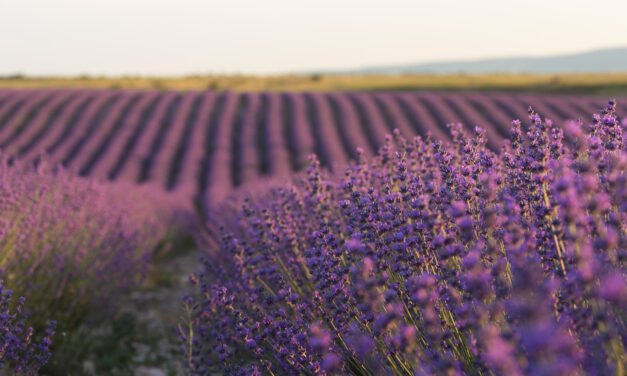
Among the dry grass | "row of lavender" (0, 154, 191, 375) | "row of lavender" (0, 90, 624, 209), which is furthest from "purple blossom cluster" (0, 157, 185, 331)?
the dry grass

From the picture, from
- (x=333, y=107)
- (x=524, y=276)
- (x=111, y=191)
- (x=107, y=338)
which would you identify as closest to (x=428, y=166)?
(x=524, y=276)

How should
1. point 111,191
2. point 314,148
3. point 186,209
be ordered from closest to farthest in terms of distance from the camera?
point 111,191 → point 186,209 → point 314,148

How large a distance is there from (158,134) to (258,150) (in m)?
3.71

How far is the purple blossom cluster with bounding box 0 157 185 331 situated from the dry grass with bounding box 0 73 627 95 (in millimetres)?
20376

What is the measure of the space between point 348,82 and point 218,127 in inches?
541

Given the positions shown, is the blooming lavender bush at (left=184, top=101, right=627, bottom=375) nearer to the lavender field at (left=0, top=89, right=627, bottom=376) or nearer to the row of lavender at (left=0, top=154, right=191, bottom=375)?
the lavender field at (left=0, top=89, right=627, bottom=376)

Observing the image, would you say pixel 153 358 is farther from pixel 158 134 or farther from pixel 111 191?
pixel 158 134

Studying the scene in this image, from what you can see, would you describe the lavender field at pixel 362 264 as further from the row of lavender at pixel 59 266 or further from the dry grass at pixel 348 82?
the dry grass at pixel 348 82

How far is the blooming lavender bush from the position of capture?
1.20m

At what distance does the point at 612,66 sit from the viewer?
162125 mm

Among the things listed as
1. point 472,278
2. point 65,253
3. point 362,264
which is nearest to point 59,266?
point 65,253

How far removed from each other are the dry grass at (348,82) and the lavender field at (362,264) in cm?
1480

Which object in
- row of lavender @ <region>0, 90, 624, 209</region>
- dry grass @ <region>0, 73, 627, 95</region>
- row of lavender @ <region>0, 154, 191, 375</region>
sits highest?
dry grass @ <region>0, 73, 627, 95</region>

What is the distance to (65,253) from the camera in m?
4.32
